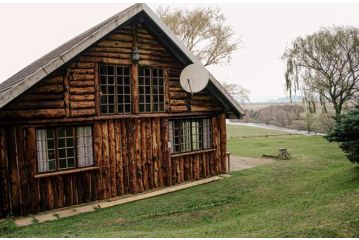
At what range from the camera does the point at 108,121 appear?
1141cm

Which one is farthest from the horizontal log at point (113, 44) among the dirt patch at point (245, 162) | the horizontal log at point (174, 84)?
the dirt patch at point (245, 162)

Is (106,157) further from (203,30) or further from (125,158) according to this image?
(203,30)

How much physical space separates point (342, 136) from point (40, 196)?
10.3 meters

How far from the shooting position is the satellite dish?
1259 centimetres

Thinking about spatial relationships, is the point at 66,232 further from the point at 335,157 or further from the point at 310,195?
the point at 335,157

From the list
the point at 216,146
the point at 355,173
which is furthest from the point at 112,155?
the point at 355,173

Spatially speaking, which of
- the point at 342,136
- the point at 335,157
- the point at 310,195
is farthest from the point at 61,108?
the point at 335,157

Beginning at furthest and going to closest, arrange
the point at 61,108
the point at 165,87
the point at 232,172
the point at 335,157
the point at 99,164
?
the point at 335,157
the point at 232,172
the point at 165,87
the point at 99,164
the point at 61,108

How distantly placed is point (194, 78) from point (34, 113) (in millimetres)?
5855

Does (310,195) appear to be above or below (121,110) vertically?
below

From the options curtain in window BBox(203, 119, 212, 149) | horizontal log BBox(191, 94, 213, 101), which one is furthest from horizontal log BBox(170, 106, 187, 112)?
curtain in window BBox(203, 119, 212, 149)

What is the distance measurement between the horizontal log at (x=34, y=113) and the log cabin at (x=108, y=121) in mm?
27

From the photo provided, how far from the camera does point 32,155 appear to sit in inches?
390

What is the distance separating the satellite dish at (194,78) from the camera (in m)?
12.6
